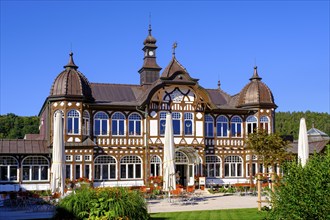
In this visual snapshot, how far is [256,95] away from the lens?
37.0 metres

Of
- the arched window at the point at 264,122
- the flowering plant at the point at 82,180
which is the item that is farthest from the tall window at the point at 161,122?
the arched window at the point at 264,122

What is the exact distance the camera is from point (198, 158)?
35062 mm

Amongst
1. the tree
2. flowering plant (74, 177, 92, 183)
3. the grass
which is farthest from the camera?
flowering plant (74, 177, 92, 183)

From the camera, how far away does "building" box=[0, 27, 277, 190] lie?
32.2 metres

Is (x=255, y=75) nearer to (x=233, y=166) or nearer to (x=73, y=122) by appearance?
(x=233, y=166)

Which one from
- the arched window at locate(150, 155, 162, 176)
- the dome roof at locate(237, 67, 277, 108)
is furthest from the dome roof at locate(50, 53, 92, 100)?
the dome roof at locate(237, 67, 277, 108)

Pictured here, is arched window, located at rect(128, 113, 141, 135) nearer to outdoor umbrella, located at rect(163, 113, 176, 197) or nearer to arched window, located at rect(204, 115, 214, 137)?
arched window, located at rect(204, 115, 214, 137)

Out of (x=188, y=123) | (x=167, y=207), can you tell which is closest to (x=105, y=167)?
(x=188, y=123)

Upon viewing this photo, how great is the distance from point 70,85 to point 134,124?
5.12 meters

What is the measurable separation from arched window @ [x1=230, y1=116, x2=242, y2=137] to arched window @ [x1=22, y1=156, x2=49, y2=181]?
531 inches

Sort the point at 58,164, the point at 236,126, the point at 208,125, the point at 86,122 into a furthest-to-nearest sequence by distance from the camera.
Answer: the point at 236,126
the point at 208,125
the point at 86,122
the point at 58,164

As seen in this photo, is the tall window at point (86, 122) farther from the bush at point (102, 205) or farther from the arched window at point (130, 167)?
the bush at point (102, 205)

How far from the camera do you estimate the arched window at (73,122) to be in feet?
106

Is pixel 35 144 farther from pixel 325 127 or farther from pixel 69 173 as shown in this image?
pixel 325 127
